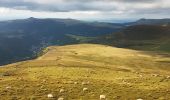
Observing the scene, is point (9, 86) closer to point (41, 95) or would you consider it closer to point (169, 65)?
point (41, 95)

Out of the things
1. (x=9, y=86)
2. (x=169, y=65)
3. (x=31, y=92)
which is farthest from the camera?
(x=169, y=65)

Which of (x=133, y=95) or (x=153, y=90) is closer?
(x=133, y=95)

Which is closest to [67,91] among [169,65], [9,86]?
[9,86]

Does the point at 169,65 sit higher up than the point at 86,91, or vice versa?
the point at 86,91

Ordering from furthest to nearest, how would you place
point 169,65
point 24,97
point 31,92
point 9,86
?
point 169,65
point 9,86
point 31,92
point 24,97

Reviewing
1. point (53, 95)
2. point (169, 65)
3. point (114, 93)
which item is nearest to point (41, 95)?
point (53, 95)

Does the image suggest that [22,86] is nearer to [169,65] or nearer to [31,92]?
[31,92]

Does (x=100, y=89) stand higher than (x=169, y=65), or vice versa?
(x=100, y=89)

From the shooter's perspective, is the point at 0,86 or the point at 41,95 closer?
the point at 41,95
